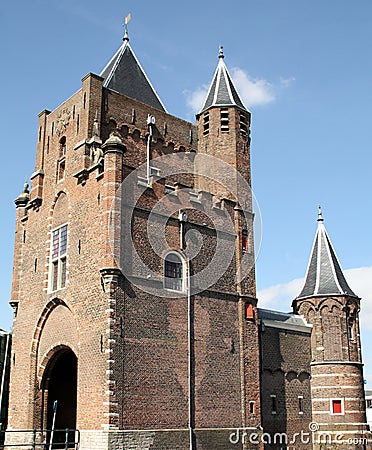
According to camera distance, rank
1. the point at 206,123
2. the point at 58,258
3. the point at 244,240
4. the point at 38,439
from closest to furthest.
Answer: the point at 38,439 → the point at 58,258 → the point at 244,240 → the point at 206,123

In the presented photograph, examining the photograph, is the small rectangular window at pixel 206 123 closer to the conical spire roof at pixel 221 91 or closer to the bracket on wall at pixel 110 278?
the conical spire roof at pixel 221 91

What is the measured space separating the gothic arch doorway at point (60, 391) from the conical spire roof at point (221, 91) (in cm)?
1535

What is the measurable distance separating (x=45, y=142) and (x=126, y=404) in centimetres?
1514

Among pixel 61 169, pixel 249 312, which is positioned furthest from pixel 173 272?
pixel 61 169

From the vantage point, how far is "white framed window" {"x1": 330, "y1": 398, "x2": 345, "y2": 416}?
3162 cm

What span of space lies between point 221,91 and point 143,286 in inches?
533

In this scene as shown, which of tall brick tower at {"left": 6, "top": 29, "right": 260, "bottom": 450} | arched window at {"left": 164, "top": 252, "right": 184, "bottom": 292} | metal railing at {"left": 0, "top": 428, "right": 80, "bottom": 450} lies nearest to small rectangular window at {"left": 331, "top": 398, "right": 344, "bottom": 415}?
tall brick tower at {"left": 6, "top": 29, "right": 260, "bottom": 450}

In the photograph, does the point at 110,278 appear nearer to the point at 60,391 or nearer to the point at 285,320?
the point at 60,391

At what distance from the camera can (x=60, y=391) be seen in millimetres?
28766

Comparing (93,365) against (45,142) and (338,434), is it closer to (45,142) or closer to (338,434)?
(45,142)

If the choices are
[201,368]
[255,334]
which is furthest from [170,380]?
[255,334]

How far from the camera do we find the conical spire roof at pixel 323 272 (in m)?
34.4

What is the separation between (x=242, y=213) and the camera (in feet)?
98.0

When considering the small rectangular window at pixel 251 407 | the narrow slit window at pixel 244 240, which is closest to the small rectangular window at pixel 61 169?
the narrow slit window at pixel 244 240
